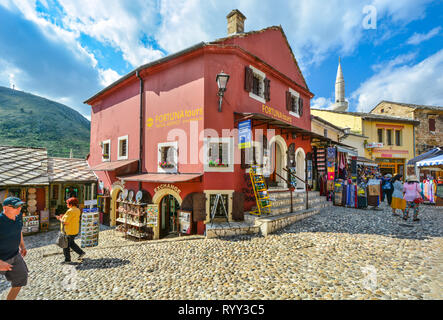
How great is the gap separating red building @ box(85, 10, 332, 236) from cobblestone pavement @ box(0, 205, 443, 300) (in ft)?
7.18

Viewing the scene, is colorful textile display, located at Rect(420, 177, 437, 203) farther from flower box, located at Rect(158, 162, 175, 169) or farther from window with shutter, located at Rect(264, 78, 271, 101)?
flower box, located at Rect(158, 162, 175, 169)

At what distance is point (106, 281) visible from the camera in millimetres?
4293

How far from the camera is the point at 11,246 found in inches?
125

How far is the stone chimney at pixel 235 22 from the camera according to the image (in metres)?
9.52

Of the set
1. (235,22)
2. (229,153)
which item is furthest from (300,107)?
(229,153)

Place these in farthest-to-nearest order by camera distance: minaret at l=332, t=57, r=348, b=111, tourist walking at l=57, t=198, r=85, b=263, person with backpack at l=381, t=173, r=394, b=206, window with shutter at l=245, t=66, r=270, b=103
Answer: minaret at l=332, t=57, r=348, b=111, person with backpack at l=381, t=173, r=394, b=206, window with shutter at l=245, t=66, r=270, b=103, tourist walking at l=57, t=198, r=85, b=263

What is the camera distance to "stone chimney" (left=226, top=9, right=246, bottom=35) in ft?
31.2

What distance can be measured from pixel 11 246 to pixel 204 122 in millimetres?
5957

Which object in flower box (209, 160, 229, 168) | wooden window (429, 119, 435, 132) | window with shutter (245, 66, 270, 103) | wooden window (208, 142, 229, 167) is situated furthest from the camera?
wooden window (429, 119, 435, 132)

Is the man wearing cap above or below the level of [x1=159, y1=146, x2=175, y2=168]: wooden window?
below

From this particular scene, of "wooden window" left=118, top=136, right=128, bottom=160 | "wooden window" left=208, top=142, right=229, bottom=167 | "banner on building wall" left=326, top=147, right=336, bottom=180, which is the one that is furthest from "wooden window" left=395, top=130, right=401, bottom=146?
"wooden window" left=118, top=136, right=128, bottom=160

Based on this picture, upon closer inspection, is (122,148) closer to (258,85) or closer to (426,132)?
(258,85)

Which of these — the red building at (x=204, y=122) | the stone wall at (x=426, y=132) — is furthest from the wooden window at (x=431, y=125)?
the red building at (x=204, y=122)
